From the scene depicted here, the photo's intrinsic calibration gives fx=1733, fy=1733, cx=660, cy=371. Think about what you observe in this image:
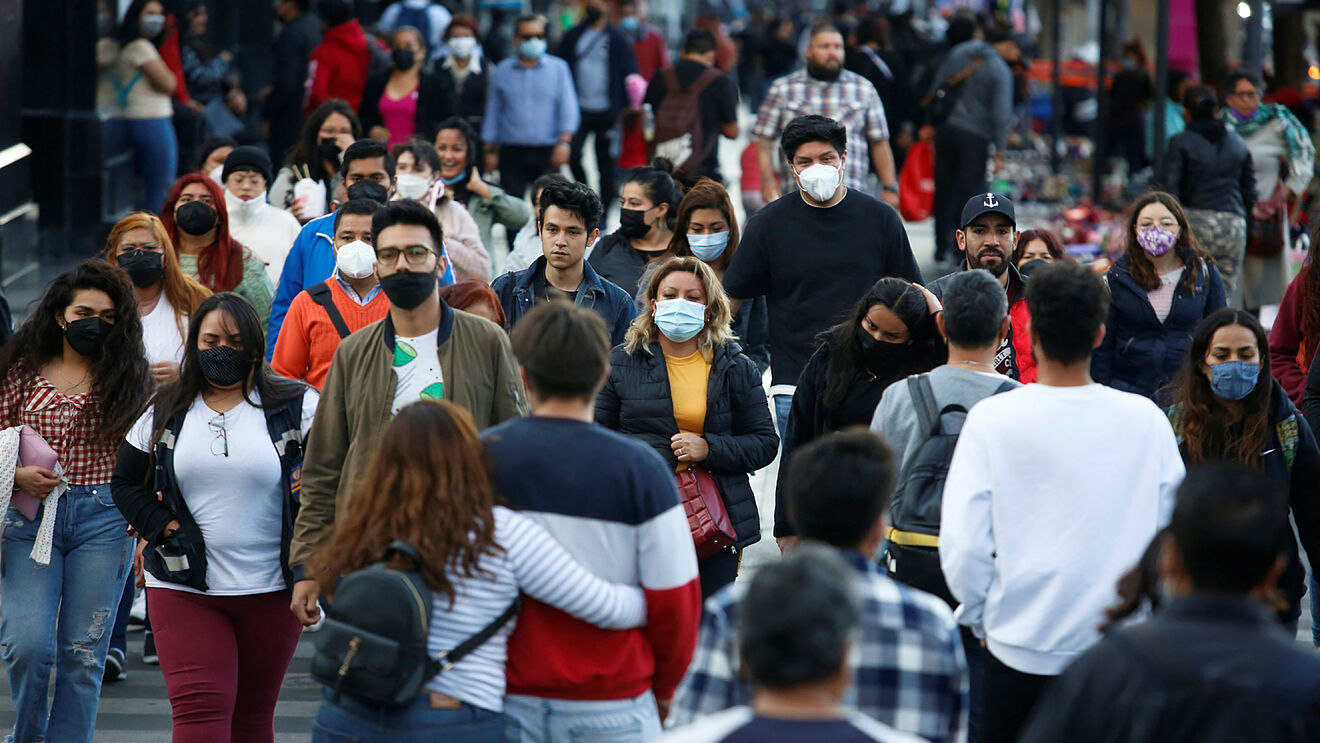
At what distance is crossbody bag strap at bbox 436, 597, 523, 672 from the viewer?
363 centimetres

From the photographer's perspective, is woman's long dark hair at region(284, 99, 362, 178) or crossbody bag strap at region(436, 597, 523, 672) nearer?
crossbody bag strap at region(436, 597, 523, 672)

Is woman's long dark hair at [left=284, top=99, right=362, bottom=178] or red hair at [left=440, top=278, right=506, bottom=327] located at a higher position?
woman's long dark hair at [left=284, top=99, right=362, bottom=178]

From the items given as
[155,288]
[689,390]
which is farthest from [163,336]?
[689,390]

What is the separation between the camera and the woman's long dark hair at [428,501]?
361cm

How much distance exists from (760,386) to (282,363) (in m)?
1.66

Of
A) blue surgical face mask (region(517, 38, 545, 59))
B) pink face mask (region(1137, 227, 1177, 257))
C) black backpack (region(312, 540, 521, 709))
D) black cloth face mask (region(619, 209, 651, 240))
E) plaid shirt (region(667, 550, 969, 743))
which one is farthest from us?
blue surgical face mask (region(517, 38, 545, 59))

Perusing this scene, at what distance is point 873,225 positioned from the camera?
22.8 ft

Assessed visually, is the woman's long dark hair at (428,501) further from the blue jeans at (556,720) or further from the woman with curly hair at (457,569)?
the blue jeans at (556,720)

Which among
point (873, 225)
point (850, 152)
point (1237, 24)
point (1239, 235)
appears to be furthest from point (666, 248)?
point (1237, 24)

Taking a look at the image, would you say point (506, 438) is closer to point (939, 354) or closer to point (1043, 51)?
point (939, 354)

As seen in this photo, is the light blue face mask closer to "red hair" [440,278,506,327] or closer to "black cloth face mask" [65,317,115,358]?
"red hair" [440,278,506,327]

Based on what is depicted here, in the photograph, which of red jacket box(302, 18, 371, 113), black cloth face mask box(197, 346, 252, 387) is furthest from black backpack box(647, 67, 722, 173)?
black cloth face mask box(197, 346, 252, 387)

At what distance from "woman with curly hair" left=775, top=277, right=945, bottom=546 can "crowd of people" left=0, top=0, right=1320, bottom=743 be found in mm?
13

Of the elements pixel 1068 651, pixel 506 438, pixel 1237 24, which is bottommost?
pixel 1068 651
